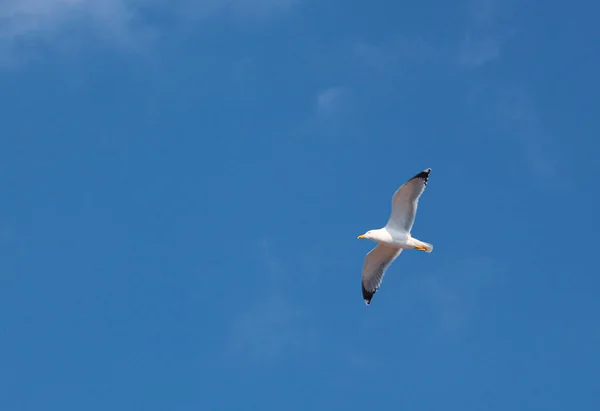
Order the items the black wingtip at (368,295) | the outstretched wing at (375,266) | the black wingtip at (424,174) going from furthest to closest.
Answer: the black wingtip at (368,295) < the outstretched wing at (375,266) < the black wingtip at (424,174)

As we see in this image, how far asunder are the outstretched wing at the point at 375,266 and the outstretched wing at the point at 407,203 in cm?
101

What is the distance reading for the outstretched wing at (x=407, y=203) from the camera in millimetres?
26719

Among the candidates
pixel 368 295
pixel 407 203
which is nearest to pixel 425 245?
pixel 407 203

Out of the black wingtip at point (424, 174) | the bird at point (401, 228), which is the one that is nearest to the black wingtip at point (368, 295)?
the bird at point (401, 228)

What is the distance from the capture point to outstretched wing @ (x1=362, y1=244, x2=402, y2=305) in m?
28.3

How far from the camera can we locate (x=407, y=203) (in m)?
27.1

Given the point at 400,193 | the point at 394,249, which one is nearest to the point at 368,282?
the point at 394,249

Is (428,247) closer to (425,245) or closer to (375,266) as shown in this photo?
(425,245)

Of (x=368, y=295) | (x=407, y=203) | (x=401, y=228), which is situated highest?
(x=407, y=203)

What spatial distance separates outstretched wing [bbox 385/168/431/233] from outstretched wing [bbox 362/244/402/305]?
3.30 ft

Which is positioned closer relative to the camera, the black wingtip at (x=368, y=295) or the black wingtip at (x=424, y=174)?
the black wingtip at (x=424, y=174)

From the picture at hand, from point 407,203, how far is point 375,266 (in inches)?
87.0

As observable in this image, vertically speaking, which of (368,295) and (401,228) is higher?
(401,228)

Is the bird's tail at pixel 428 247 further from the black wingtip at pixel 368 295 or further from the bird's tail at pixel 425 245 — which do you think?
the black wingtip at pixel 368 295
